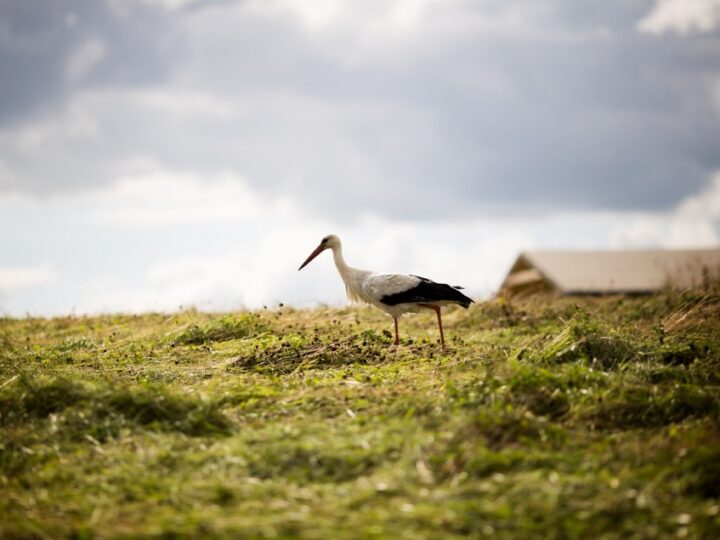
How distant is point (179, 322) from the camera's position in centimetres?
1542

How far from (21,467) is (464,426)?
11.2 ft

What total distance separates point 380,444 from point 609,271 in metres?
20.2

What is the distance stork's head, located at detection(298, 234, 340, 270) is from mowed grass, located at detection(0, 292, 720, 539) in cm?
326

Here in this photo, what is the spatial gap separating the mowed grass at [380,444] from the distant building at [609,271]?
36.7 ft

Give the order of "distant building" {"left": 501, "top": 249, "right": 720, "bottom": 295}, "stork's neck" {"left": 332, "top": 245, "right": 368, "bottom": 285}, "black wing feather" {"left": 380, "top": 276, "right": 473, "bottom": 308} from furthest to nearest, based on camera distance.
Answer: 1. "distant building" {"left": 501, "top": 249, "right": 720, "bottom": 295}
2. "stork's neck" {"left": 332, "top": 245, "right": 368, "bottom": 285}
3. "black wing feather" {"left": 380, "top": 276, "right": 473, "bottom": 308}

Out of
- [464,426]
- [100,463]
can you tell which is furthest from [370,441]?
[100,463]

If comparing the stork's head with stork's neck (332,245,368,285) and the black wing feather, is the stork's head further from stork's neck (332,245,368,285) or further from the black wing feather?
the black wing feather

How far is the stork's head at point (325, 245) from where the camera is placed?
13852mm

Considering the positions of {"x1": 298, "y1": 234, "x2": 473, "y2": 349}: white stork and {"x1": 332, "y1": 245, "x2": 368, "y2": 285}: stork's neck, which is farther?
{"x1": 332, "y1": 245, "x2": 368, "y2": 285}: stork's neck

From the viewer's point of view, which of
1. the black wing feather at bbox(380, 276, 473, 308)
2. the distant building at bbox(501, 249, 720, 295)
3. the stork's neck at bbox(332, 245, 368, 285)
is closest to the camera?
the black wing feather at bbox(380, 276, 473, 308)

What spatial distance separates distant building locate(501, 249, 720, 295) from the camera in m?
21.7

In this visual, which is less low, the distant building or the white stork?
the distant building

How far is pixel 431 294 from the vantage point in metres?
12.1

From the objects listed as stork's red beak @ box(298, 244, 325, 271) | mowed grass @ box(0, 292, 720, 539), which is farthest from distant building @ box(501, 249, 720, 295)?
mowed grass @ box(0, 292, 720, 539)
